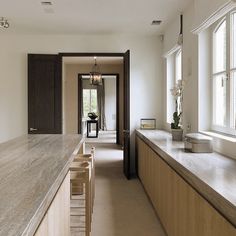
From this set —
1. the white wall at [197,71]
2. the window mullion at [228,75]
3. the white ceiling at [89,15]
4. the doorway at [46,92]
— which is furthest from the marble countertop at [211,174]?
the doorway at [46,92]

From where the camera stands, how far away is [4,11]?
4.60 meters

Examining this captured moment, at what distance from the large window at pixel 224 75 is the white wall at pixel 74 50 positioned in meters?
2.56

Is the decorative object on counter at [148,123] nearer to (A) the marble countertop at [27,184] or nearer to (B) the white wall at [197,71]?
(B) the white wall at [197,71]

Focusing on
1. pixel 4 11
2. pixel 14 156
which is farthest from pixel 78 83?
pixel 14 156

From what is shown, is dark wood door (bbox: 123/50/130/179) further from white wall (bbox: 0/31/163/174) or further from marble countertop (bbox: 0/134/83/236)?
marble countertop (bbox: 0/134/83/236)

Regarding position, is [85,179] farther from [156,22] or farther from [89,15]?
[156,22]

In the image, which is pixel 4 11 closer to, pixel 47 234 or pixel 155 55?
pixel 155 55

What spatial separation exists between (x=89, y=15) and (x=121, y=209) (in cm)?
278

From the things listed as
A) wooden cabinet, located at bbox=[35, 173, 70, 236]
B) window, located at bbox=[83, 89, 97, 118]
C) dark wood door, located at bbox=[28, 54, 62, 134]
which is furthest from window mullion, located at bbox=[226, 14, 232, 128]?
window, located at bbox=[83, 89, 97, 118]

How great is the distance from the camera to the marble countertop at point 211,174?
1612 mm

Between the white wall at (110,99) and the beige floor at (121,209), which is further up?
the white wall at (110,99)

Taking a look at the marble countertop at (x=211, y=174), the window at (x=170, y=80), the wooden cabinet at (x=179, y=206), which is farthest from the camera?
the window at (x=170, y=80)

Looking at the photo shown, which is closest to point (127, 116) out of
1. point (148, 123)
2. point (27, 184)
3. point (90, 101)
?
point (148, 123)

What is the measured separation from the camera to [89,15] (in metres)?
4.83
